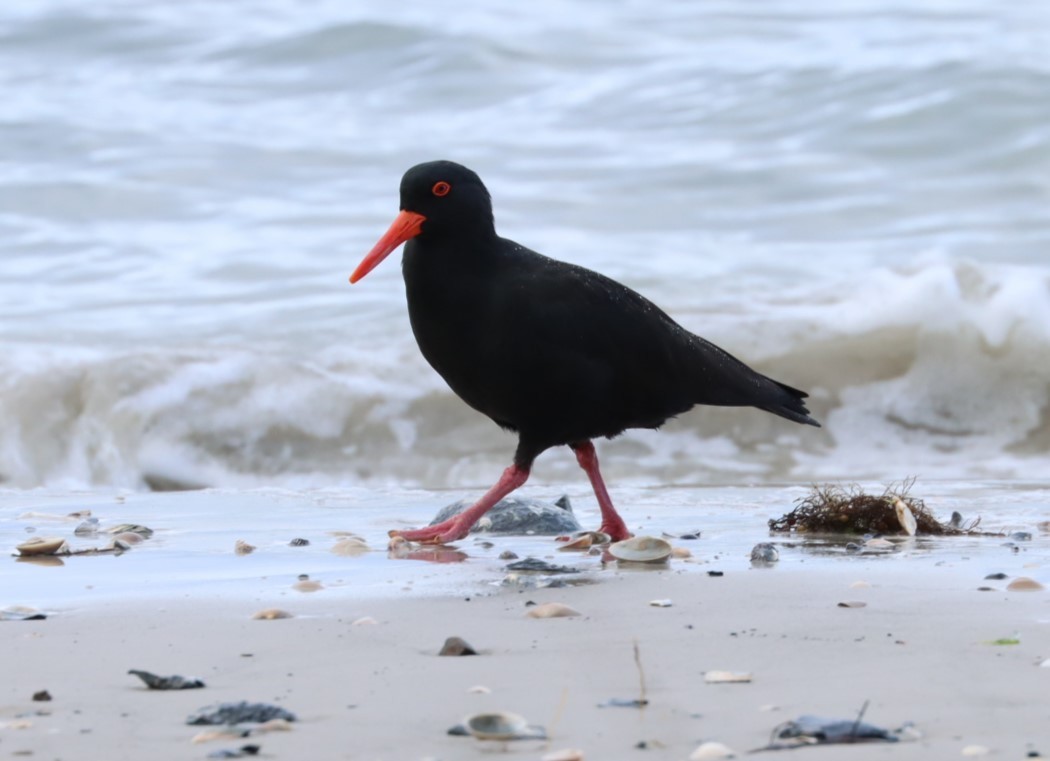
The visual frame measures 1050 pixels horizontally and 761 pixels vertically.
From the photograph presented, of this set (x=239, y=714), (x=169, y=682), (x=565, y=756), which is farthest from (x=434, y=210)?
(x=565, y=756)

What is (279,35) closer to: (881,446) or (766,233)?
(766,233)

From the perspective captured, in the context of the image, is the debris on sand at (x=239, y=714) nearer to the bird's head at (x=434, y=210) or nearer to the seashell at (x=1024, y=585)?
the seashell at (x=1024, y=585)

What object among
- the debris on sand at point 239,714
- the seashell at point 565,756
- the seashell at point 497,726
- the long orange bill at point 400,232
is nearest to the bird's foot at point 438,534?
the long orange bill at point 400,232

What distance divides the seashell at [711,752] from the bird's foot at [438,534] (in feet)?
9.17

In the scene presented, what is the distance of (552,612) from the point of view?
3.72 meters

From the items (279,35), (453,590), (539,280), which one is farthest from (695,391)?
(279,35)

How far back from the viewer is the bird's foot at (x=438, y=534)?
17.2 ft

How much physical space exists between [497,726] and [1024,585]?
1964 millimetres

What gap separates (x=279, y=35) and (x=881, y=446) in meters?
13.5

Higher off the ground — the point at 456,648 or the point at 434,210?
the point at 434,210

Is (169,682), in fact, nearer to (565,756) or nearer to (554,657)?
(554,657)

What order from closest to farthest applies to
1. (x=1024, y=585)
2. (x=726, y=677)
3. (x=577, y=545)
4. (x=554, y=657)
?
(x=726, y=677), (x=554, y=657), (x=1024, y=585), (x=577, y=545)


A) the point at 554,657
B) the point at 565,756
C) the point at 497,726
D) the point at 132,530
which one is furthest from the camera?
the point at 132,530

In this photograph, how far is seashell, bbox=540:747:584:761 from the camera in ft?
8.00
